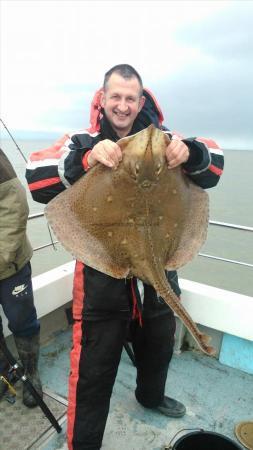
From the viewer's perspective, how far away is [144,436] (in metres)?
2.88

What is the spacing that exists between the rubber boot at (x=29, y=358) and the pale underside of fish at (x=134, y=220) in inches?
55.8

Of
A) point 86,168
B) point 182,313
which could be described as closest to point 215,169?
point 86,168

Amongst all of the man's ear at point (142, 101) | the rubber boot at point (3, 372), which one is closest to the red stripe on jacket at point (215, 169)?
the man's ear at point (142, 101)

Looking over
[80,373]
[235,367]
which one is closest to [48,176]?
[80,373]

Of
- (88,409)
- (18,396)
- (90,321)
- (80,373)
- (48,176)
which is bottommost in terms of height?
(18,396)

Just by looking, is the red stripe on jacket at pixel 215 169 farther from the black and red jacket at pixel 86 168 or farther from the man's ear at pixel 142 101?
the man's ear at pixel 142 101

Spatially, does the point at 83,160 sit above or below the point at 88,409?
above

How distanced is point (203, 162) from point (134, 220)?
586 millimetres

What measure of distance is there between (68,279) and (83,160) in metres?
2.04

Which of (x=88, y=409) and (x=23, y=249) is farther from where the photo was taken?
(x=23, y=249)

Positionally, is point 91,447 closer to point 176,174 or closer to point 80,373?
point 80,373

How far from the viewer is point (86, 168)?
7.01 feet

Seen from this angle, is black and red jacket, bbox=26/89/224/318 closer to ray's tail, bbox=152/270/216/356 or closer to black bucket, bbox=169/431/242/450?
ray's tail, bbox=152/270/216/356

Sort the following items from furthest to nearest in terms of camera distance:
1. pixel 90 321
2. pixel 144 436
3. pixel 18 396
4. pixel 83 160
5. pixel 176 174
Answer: pixel 18 396, pixel 144 436, pixel 90 321, pixel 83 160, pixel 176 174
